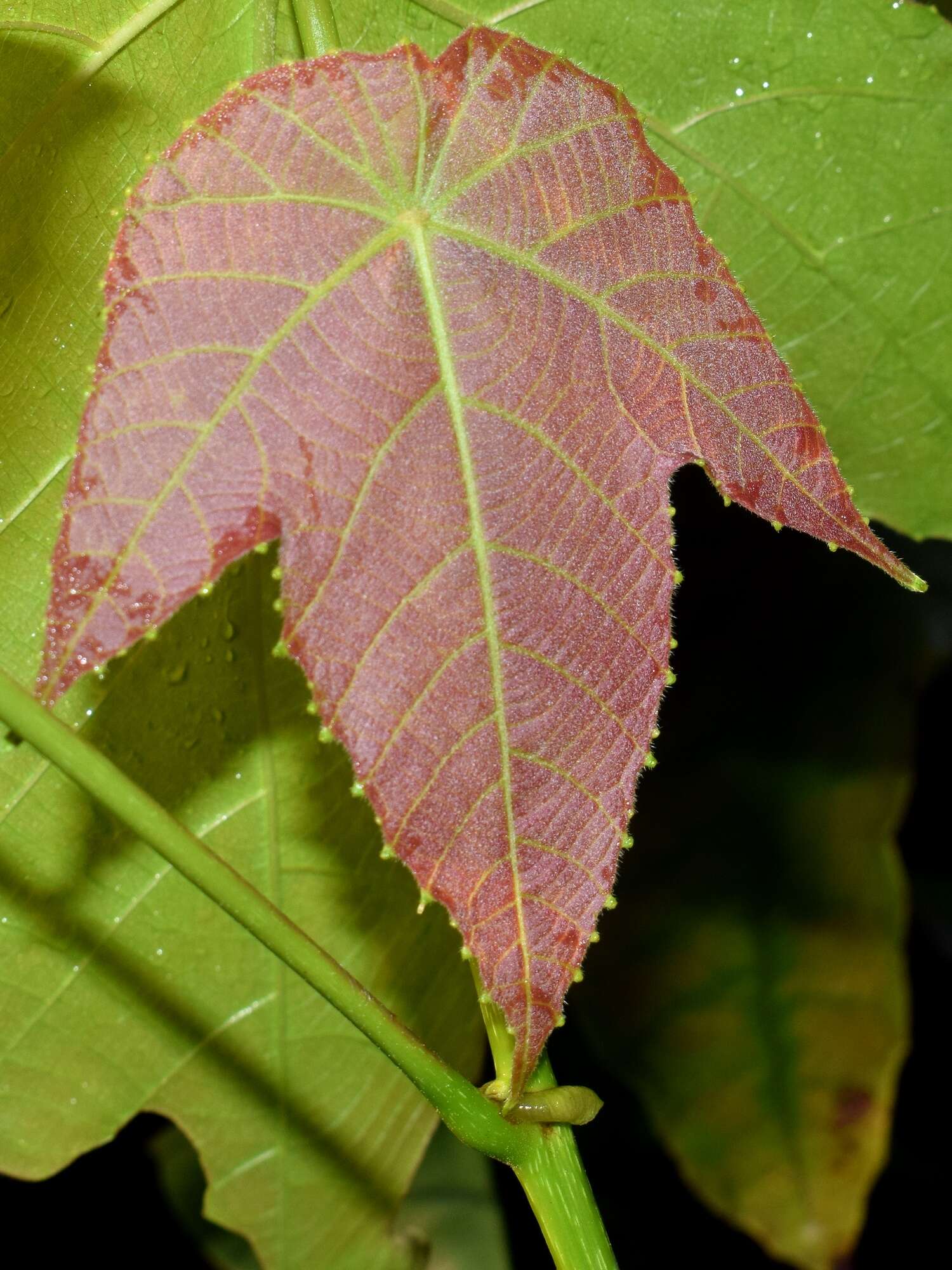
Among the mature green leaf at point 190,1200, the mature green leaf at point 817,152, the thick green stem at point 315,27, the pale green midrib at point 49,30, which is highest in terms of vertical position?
the mature green leaf at point 817,152

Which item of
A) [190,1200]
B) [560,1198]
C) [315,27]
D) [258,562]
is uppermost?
[315,27]

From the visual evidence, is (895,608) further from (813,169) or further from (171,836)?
(171,836)

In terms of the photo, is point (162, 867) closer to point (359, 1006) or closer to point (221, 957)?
point (221, 957)

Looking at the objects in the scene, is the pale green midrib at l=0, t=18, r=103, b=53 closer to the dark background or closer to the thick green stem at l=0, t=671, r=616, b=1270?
the thick green stem at l=0, t=671, r=616, b=1270

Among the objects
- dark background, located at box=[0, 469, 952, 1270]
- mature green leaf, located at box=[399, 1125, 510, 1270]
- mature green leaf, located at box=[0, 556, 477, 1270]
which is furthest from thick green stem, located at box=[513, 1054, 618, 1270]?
mature green leaf, located at box=[399, 1125, 510, 1270]

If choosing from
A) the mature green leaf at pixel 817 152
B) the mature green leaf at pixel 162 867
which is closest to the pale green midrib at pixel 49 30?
the mature green leaf at pixel 162 867

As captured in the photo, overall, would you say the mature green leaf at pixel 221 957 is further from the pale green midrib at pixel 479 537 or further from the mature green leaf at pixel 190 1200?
the mature green leaf at pixel 190 1200

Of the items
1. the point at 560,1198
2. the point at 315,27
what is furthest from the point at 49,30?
the point at 560,1198

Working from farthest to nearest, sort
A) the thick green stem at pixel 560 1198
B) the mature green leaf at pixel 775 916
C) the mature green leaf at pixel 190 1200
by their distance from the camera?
the mature green leaf at pixel 190 1200, the mature green leaf at pixel 775 916, the thick green stem at pixel 560 1198
